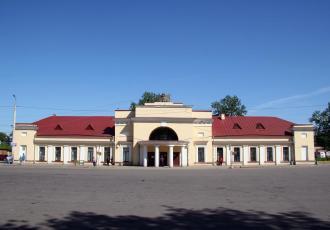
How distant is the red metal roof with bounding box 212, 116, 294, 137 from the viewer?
57.8 meters

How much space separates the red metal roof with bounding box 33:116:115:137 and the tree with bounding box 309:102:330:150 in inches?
1787

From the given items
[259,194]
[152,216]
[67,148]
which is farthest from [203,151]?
[152,216]

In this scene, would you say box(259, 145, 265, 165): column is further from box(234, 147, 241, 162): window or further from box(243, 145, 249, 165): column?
box(234, 147, 241, 162): window

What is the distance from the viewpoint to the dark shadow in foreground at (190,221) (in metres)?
8.62

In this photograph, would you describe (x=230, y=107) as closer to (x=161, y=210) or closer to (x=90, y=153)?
(x=90, y=153)

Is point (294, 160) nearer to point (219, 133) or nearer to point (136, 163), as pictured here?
point (219, 133)

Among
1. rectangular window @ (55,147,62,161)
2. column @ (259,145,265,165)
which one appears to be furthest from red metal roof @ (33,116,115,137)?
column @ (259,145,265,165)

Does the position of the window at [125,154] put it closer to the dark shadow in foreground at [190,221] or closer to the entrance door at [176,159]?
the entrance door at [176,159]

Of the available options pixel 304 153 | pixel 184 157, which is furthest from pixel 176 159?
pixel 304 153

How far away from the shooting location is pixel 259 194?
14.9 m

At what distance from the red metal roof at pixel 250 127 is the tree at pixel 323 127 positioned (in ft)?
82.2

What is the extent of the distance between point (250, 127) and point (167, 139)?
13.1 m

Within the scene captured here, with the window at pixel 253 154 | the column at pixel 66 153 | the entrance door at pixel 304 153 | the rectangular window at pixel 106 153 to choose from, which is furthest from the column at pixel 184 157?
the entrance door at pixel 304 153

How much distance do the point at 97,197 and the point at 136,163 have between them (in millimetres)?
41782
